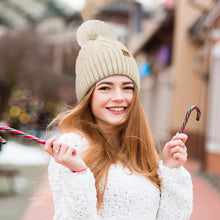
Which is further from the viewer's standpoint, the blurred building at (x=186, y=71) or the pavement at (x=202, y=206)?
the blurred building at (x=186, y=71)

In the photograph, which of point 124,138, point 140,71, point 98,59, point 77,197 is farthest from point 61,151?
point 140,71

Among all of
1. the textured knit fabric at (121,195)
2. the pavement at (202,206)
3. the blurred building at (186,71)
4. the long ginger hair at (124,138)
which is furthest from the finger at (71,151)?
the blurred building at (186,71)

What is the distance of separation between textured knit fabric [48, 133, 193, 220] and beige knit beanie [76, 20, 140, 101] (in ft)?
1.07

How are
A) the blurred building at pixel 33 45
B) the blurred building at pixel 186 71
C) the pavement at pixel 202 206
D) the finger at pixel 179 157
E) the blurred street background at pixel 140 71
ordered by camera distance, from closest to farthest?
the finger at pixel 179 157 → the pavement at pixel 202 206 → the blurred street background at pixel 140 71 → the blurred building at pixel 186 71 → the blurred building at pixel 33 45

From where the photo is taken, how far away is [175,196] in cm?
191

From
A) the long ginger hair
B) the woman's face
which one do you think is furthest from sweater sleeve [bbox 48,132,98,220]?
the woman's face

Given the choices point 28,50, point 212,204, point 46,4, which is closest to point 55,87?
point 28,50

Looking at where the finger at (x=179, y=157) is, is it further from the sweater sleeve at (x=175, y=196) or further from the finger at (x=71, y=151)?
the finger at (x=71, y=151)

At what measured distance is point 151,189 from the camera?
1899 millimetres

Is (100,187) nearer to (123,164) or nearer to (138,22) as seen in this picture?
(123,164)

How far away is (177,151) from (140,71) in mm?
1646

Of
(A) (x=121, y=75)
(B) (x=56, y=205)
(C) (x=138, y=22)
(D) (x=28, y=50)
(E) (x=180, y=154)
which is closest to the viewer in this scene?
(B) (x=56, y=205)

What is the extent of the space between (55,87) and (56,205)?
22.9 meters

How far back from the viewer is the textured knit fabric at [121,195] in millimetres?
1660
